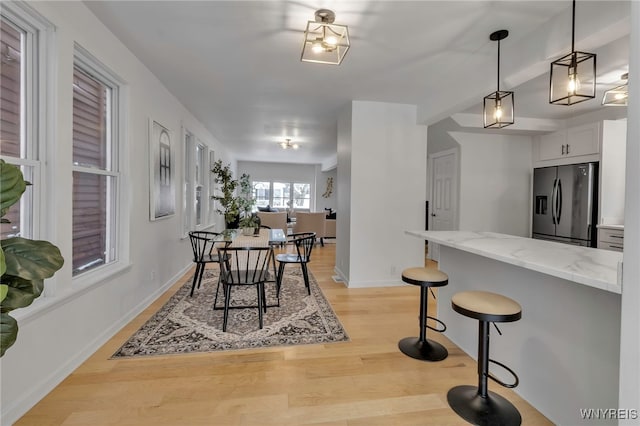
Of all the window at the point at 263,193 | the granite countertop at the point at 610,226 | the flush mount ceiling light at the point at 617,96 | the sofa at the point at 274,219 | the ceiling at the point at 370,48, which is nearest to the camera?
the ceiling at the point at 370,48

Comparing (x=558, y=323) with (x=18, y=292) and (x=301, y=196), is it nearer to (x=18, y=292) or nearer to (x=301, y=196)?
(x=18, y=292)

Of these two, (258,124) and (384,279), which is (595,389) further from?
(258,124)

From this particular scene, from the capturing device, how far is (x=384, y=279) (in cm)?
420

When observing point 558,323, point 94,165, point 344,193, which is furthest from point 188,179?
point 558,323

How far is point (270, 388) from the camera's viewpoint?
193 cm

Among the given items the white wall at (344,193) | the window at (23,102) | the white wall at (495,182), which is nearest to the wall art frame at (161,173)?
the window at (23,102)

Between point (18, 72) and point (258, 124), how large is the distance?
3919mm

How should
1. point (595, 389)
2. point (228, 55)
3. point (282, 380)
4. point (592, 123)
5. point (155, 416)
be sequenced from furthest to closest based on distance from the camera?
point (592, 123) < point (228, 55) < point (282, 380) < point (155, 416) < point (595, 389)

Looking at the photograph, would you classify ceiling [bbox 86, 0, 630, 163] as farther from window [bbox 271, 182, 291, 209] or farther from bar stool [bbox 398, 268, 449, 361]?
window [bbox 271, 182, 291, 209]

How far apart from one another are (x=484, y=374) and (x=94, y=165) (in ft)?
10.6

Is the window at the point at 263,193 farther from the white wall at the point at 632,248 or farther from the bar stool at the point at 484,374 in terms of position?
the white wall at the point at 632,248

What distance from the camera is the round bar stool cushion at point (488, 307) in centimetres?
156

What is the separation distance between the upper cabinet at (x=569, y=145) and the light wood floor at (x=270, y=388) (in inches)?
143

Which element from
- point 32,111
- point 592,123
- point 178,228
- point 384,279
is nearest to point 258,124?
point 178,228
